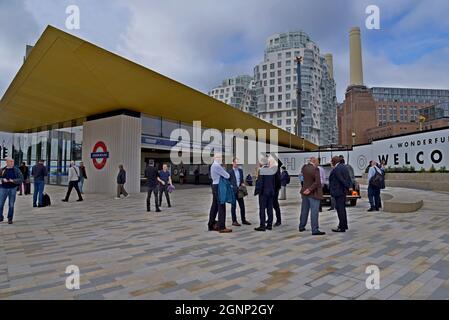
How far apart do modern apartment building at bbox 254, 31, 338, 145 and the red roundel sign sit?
7304 cm

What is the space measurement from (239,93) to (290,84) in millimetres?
19959

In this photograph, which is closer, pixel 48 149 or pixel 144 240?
pixel 144 240

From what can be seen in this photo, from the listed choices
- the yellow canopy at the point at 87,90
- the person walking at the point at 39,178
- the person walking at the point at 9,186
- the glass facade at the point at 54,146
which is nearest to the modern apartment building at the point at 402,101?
the yellow canopy at the point at 87,90

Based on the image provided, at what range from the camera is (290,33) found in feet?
305

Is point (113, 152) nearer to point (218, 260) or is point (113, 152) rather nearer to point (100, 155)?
point (100, 155)

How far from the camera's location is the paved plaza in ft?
10.2

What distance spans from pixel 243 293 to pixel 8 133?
34.6 metres

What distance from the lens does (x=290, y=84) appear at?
86.7 meters

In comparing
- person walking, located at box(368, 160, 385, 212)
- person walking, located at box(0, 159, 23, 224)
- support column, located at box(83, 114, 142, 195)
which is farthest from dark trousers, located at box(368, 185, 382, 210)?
support column, located at box(83, 114, 142, 195)

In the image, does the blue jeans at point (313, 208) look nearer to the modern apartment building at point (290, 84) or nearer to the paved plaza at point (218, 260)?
the paved plaza at point (218, 260)

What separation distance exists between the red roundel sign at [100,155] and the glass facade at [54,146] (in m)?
3.15

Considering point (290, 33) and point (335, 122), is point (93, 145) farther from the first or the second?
point (335, 122)

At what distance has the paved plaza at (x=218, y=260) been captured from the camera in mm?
3100
